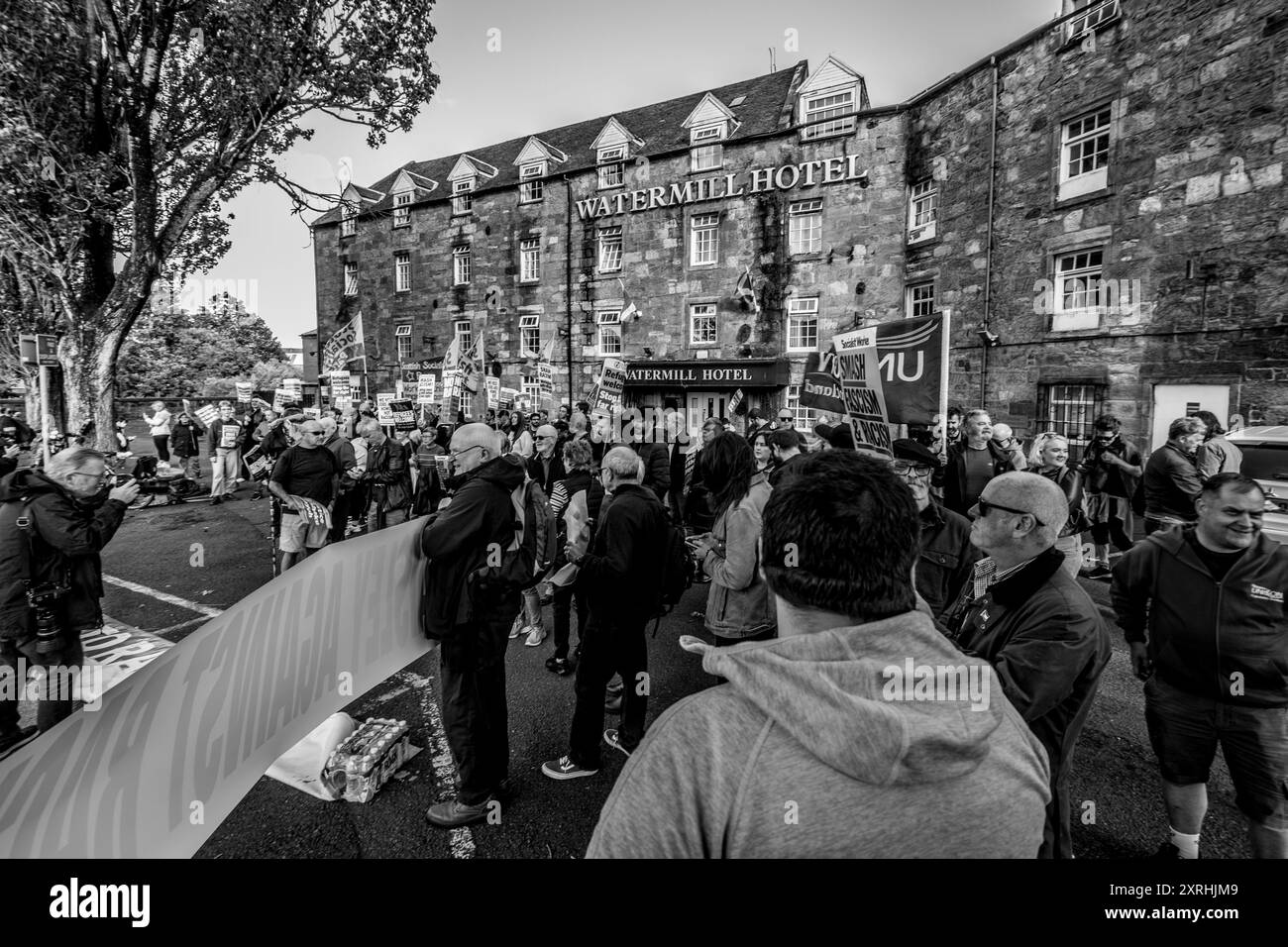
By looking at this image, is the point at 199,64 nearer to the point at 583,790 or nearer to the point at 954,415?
the point at 583,790

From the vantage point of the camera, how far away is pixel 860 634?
3.45ft

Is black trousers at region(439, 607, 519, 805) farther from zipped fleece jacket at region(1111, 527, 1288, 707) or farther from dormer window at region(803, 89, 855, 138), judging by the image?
dormer window at region(803, 89, 855, 138)

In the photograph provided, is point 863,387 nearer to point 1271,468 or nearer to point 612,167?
point 1271,468

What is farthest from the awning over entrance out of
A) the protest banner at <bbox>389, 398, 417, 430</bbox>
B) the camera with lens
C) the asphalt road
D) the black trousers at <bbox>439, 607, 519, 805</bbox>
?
the black trousers at <bbox>439, 607, 519, 805</bbox>

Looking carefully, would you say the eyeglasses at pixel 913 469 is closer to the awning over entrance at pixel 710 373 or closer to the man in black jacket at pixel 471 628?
the man in black jacket at pixel 471 628

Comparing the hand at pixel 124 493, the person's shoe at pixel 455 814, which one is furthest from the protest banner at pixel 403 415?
the person's shoe at pixel 455 814

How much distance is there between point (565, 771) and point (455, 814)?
0.73 meters

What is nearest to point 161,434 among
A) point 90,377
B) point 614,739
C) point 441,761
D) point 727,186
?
point 90,377

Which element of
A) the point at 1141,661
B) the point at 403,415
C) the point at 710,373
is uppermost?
the point at 710,373

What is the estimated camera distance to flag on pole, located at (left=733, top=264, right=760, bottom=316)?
781 inches

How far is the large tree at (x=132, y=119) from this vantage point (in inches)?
468

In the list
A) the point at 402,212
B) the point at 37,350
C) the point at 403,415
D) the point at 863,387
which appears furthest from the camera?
the point at 402,212

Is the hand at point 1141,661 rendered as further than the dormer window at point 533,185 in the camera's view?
No
